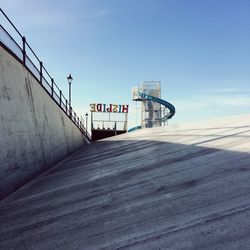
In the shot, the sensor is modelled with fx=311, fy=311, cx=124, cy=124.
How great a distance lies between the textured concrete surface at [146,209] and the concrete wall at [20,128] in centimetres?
79

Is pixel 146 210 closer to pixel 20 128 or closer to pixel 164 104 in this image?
pixel 20 128

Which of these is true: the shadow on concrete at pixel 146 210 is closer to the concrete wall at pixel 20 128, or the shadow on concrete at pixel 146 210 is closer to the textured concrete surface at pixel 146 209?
the textured concrete surface at pixel 146 209

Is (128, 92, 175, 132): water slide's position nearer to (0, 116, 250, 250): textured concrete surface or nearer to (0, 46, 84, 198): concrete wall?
(0, 46, 84, 198): concrete wall

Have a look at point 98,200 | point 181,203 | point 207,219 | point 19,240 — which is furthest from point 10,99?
point 207,219

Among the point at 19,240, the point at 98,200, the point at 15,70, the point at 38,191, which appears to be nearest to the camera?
the point at 19,240

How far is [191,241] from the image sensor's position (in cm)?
299

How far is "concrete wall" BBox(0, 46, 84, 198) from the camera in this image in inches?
286

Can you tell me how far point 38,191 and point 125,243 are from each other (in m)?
4.48

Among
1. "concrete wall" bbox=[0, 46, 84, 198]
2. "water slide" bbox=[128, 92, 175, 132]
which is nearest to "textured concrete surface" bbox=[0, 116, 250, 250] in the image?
"concrete wall" bbox=[0, 46, 84, 198]

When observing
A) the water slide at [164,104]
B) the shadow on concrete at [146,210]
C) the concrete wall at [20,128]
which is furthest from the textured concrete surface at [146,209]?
the water slide at [164,104]

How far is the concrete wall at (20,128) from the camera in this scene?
7.27 meters

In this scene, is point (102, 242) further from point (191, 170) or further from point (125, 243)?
point (191, 170)

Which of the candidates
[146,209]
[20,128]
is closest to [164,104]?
[20,128]

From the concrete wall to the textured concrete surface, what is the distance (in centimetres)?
79
